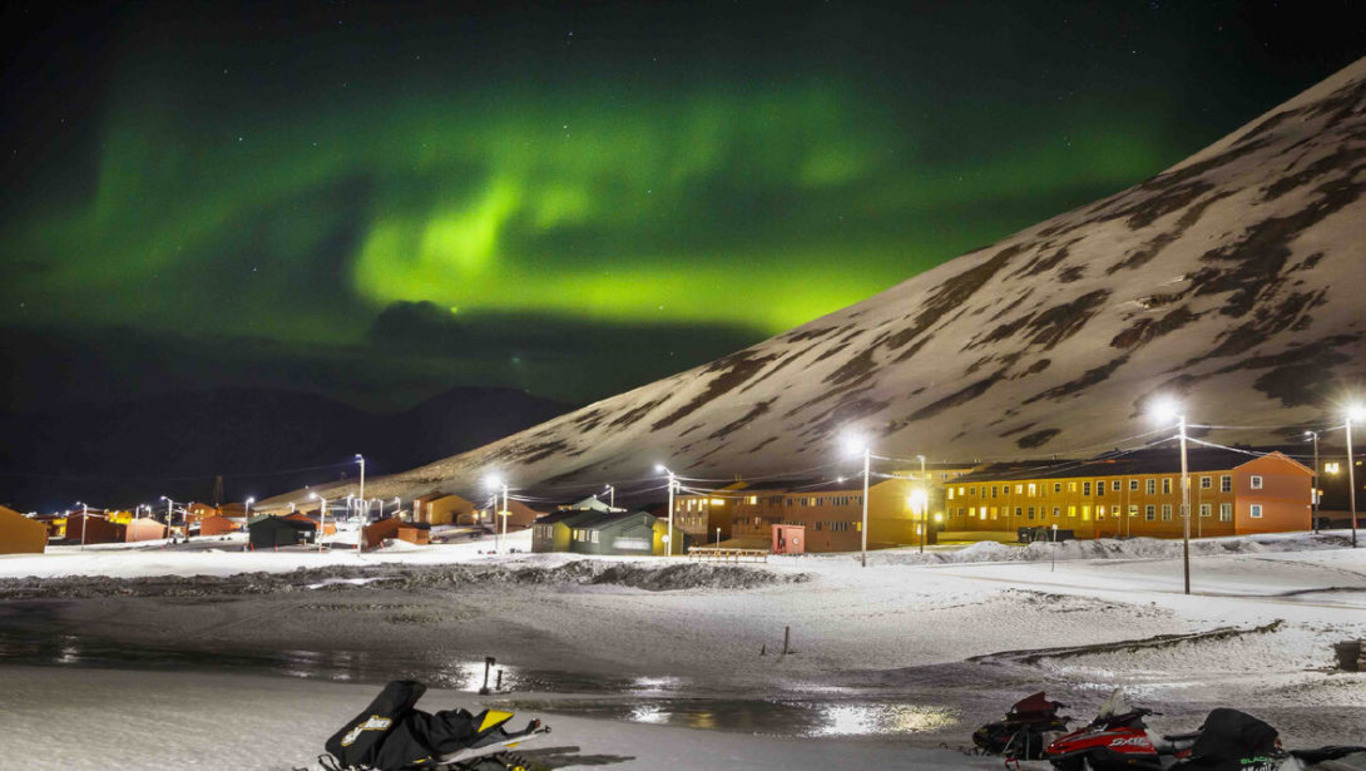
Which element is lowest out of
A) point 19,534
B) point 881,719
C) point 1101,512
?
point 19,534

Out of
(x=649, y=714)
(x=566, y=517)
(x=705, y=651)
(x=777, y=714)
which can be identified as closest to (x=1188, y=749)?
(x=777, y=714)

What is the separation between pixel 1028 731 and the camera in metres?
14.8

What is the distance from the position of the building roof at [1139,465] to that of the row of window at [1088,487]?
753 mm

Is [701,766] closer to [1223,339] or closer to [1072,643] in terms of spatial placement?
[1072,643]

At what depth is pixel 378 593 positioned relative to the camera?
5591 centimetres

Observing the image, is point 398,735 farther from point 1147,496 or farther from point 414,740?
point 1147,496

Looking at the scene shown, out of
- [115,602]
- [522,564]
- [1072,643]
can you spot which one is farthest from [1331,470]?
[115,602]

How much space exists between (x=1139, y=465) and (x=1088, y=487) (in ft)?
19.7

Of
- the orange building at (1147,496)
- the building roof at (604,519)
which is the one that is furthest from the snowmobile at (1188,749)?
the building roof at (604,519)

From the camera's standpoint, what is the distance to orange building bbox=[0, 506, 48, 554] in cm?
9638

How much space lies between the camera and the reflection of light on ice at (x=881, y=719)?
65.8 ft

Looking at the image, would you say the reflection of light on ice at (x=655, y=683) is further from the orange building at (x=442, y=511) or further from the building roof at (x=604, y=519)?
the orange building at (x=442, y=511)

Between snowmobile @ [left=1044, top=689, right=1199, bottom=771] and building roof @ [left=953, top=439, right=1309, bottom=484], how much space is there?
7743 centimetres

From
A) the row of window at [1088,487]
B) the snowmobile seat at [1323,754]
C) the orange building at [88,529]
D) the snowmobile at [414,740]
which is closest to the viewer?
the snowmobile seat at [1323,754]
